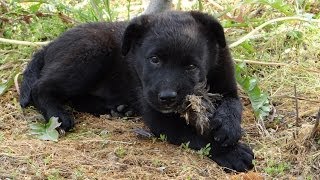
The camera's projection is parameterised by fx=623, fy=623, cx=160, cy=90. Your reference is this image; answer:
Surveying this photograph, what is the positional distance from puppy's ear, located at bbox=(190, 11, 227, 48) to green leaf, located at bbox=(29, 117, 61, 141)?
119cm

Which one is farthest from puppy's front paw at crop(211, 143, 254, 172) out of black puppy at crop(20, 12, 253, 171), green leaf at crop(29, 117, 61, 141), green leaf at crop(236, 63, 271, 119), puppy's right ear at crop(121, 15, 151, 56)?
green leaf at crop(29, 117, 61, 141)

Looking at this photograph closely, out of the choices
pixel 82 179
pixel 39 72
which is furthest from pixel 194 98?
pixel 39 72

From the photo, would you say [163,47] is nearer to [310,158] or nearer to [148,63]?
[148,63]

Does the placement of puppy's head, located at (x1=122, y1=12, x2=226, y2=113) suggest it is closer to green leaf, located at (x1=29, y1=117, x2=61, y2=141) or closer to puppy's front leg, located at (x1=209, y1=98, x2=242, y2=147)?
puppy's front leg, located at (x1=209, y1=98, x2=242, y2=147)

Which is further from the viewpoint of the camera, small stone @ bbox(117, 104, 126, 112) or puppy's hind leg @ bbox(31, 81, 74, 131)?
small stone @ bbox(117, 104, 126, 112)

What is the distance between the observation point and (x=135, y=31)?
13.8 ft

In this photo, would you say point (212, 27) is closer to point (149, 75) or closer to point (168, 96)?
point (149, 75)

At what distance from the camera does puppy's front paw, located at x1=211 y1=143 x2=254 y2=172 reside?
375 centimetres

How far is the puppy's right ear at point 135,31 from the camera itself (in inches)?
164

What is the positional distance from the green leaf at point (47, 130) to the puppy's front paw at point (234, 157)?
1.10 m

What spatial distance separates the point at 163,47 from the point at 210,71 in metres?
0.49

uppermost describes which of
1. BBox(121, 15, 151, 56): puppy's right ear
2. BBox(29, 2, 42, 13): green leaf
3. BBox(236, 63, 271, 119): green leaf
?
BBox(121, 15, 151, 56): puppy's right ear

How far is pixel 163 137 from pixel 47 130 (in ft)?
2.67

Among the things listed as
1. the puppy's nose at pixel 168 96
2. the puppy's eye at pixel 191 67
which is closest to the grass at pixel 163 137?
the puppy's nose at pixel 168 96
